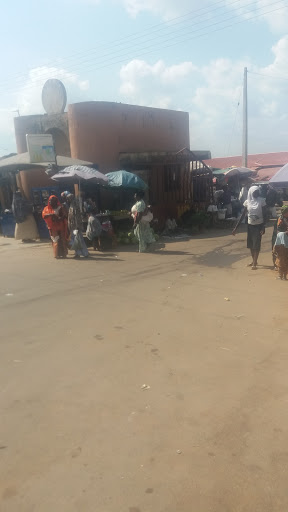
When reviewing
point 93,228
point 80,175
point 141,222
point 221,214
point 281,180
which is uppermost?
point 80,175

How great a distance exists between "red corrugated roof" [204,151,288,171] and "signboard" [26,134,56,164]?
769 inches

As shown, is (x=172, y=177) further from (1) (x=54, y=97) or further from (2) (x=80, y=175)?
(1) (x=54, y=97)

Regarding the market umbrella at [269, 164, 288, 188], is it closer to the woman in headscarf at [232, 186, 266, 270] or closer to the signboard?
the woman in headscarf at [232, 186, 266, 270]

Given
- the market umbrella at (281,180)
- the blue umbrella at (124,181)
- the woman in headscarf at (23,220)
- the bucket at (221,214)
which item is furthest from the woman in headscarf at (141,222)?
the bucket at (221,214)

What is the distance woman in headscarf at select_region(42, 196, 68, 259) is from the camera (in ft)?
Result: 33.2

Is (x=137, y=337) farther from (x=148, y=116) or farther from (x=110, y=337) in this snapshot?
(x=148, y=116)

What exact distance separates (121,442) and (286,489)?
3.65 feet

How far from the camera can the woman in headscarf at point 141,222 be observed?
10555 millimetres

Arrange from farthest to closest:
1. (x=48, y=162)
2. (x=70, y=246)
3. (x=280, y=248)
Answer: (x=48, y=162) → (x=70, y=246) → (x=280, y=248)

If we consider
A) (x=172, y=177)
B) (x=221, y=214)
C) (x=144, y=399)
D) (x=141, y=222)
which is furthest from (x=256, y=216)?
(x=221, y=214)

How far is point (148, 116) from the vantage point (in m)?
16.5

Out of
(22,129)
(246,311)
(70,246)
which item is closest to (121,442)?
(246,311)

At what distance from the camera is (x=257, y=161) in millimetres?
31344

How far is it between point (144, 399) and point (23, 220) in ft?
34.6
